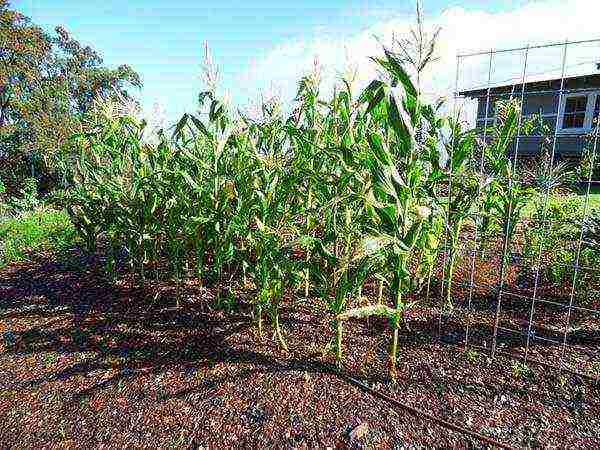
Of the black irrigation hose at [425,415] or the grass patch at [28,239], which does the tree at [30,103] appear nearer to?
the grass patch at [28,239]

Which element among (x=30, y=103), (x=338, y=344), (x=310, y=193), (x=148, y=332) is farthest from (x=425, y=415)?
(x=30, y=103)

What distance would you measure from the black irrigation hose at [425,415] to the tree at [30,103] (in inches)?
492

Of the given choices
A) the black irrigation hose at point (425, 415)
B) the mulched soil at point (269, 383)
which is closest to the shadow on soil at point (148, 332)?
the mulched soil at point (269, 383)

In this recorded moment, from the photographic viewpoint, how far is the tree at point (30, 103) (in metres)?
12.7

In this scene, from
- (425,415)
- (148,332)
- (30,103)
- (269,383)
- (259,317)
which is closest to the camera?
(425,415)

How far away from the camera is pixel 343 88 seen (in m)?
2.96

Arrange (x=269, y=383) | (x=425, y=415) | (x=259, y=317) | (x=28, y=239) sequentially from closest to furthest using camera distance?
(x=425, y=415), (x=269, y=383), (x=259, y=317), (x=28, y=239)

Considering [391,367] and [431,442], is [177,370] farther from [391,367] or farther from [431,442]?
[431,442]

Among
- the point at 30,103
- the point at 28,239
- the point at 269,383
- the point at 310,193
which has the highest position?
the point at 30,103

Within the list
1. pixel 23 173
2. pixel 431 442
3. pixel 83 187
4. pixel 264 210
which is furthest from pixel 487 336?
pixel 23 173

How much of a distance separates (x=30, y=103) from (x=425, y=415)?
613 inches

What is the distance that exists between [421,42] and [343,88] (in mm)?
1085

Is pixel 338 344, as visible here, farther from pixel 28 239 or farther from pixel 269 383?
A: pixel 28 239

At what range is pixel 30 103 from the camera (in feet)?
43.5
